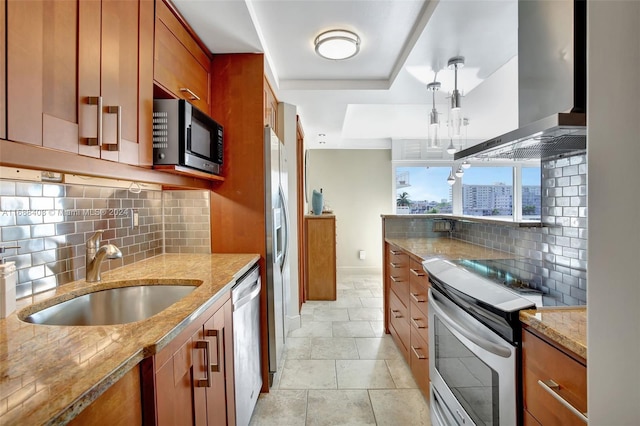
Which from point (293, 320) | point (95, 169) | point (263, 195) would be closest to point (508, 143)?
point (263, 195)

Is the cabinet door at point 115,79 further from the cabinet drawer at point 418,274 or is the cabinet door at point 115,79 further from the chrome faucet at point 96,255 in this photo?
the cabinet drawer at point 418,274

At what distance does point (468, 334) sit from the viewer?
130 cm

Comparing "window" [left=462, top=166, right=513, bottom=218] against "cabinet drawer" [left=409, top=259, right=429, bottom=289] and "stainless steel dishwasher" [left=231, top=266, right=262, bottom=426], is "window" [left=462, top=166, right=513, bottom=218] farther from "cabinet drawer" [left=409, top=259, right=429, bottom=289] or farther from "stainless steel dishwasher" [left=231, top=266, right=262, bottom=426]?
"stainless steel dishwasher" [left=231, top=266, right=262, bottom=426]

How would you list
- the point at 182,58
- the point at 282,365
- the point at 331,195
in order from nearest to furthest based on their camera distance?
the point at 182,58 → the point at 282,365 → the point at 331,195

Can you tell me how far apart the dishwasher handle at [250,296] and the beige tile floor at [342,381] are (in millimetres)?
734

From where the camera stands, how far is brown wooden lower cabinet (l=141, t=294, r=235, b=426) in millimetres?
826

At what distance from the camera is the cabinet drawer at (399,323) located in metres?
2.38

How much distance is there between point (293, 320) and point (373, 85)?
2.42 meters

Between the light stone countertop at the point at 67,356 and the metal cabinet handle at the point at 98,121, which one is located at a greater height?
the metal cabinet handle at the point at 98,121

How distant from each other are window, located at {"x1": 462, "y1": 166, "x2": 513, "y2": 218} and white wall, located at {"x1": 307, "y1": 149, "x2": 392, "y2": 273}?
1468 millimetres

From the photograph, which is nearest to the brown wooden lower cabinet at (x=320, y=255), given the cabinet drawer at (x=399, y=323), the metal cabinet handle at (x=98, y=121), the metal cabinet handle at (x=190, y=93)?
the cabinet drawer at (x=399, y=323)

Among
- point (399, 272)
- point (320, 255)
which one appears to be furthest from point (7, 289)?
point (320, 255)

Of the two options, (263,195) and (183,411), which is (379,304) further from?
(183,411)

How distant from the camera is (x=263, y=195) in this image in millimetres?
2133
